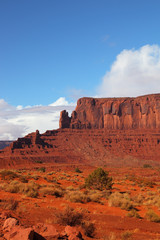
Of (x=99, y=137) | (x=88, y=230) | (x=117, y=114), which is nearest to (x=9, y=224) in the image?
(x=88, y=230)

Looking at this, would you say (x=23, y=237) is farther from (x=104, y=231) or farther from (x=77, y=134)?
(x=77, y=134)

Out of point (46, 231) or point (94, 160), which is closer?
point (46, 231)

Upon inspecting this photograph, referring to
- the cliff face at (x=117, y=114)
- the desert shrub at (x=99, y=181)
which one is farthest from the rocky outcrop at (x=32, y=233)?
the cliff face at (x=117, y=114)

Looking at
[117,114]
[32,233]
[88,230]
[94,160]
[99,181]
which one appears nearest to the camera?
[32,233]

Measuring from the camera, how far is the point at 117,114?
135m

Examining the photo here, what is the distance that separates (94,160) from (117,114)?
150 ft

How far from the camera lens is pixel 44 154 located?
9431 cm

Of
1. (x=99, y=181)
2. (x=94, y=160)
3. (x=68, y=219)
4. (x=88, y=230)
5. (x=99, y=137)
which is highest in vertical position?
(x=99, y=137)

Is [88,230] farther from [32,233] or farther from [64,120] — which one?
[64,120]

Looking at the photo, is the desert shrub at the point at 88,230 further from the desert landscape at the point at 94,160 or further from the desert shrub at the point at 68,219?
the desert shrub at the point at 68,219

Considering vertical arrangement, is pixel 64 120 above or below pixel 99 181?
above

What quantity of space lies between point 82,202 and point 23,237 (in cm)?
1078

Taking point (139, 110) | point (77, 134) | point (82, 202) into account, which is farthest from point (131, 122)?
point (82, 202)

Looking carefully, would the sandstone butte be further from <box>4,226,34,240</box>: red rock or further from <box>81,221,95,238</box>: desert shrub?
<box>4,226,34,240</box>: red rock
